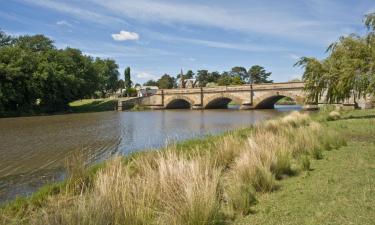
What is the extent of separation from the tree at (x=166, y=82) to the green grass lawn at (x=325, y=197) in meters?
126

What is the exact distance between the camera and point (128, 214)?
4.78m

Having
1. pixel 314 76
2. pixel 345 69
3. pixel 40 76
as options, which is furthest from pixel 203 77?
pixel 345 69

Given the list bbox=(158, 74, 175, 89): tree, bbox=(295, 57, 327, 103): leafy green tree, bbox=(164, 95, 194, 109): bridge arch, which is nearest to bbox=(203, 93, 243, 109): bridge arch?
bbox=(164, 95, 194, 109): bridge arch

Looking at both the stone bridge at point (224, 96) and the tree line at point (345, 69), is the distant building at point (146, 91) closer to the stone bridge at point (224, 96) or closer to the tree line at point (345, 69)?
the stone bridge at point (224, 96)

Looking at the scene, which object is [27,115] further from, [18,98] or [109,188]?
[109,188]

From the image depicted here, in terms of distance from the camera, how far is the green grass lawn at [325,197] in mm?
5148

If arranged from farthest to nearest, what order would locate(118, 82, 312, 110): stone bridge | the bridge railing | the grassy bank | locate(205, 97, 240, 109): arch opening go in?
locate(205, 97, 240, 109): arch opening < locate(118, 82, 312, 110): stone bridge < the bridge railing < the grassy bank

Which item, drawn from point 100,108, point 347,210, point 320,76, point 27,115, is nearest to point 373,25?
point 320,76

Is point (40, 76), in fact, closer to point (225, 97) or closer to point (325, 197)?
point (225, 97)

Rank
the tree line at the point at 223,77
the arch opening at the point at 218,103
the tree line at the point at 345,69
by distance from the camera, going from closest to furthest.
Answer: the tree line at the point at 345,69 < the arch opening at the point at 218,103 < the tree line at the point at 223,77

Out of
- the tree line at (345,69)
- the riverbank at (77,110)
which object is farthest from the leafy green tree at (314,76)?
the riverbank at (77,110)

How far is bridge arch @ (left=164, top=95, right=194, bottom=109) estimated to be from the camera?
6644 centimetres

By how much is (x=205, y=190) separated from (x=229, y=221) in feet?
2.31

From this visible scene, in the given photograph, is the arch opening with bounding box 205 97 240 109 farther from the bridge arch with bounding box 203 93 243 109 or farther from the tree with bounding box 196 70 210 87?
the tree with bounding box 196 70 210 87
